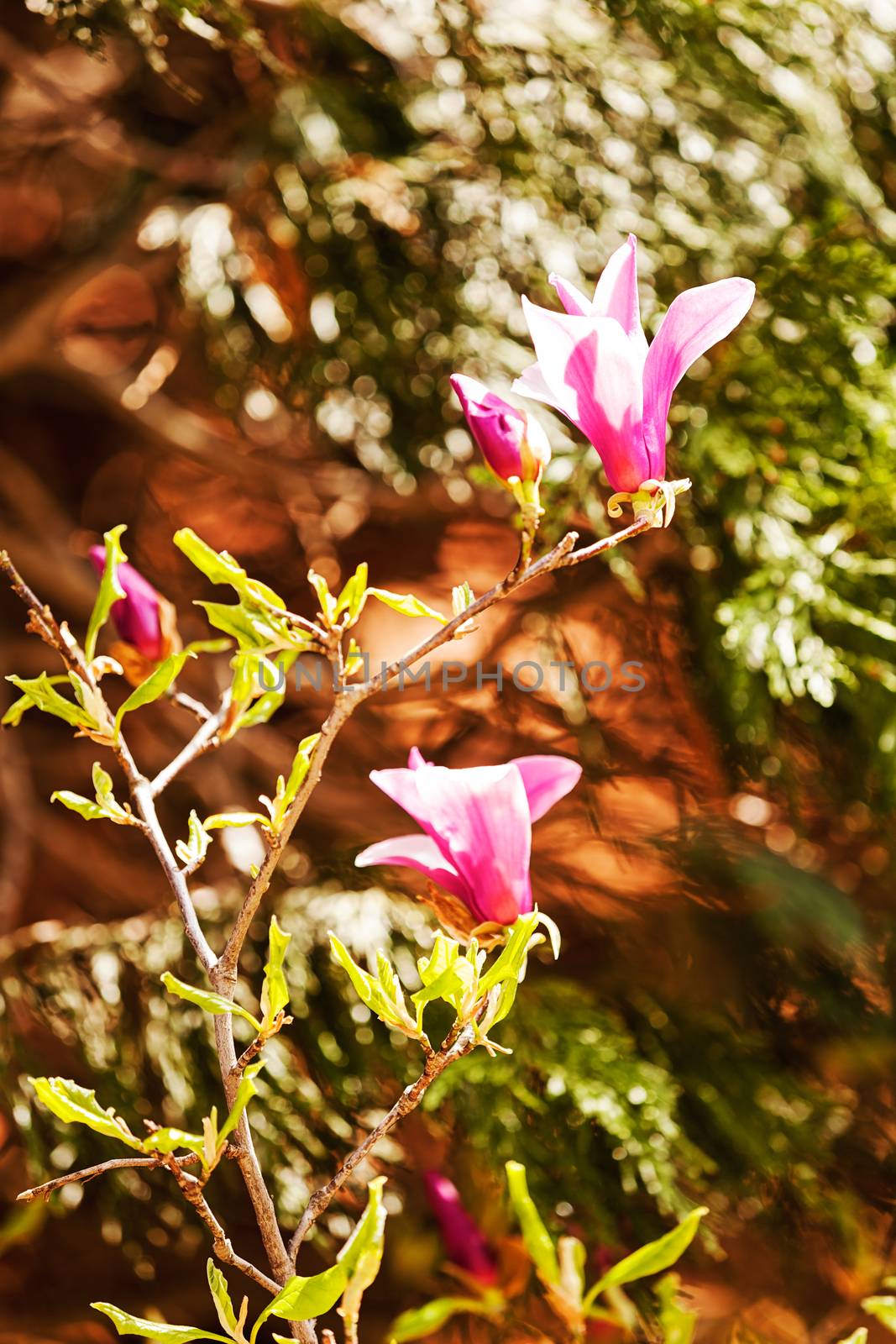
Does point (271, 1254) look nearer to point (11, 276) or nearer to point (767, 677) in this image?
point (767, 677)

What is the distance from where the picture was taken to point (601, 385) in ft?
1.12

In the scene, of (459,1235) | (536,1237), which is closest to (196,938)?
(536,1237)

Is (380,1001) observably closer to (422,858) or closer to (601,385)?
(422,858)

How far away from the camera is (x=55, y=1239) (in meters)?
0.86

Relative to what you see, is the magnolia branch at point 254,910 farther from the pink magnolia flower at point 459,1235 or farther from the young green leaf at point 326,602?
the pink magnolia flower at point 459,1235

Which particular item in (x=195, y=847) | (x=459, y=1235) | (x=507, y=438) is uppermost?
(x=507, y=438)

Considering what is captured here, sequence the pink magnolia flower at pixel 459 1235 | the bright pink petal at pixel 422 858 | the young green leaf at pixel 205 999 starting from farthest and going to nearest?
the pink magnolia flower at pixel 459 1235 < the bright pink petal at pixel 422 858 < the young green leaf at pixel 205 999

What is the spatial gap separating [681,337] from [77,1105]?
30cm

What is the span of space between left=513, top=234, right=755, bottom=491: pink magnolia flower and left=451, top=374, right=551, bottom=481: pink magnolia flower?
0.02 metres

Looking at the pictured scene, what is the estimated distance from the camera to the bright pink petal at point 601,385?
0.34m

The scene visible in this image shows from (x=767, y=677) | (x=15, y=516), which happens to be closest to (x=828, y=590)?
(x=767, y=677)

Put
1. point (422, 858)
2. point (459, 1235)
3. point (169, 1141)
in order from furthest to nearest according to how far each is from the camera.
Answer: point (459, 1235) → point (422, 858) → point (169, 1141)

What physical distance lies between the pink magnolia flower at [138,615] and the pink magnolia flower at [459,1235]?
38cm

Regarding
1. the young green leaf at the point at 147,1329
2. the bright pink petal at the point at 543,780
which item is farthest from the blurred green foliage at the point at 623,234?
the young green leaf at the point at 147,1329
